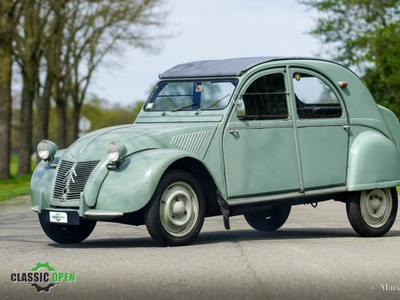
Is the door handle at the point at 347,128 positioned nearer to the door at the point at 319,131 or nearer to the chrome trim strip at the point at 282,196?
the door at the point at 319,131

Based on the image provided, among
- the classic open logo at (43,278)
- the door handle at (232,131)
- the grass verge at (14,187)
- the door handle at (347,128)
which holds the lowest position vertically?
the grass verge at (14,187)

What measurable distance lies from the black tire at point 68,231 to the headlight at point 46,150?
750mm

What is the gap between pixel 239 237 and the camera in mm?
10875

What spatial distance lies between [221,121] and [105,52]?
104ft

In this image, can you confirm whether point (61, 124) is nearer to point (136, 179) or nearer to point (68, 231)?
point (68, 231)

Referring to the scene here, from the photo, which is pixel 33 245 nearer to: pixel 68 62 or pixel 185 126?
pixel 185 126

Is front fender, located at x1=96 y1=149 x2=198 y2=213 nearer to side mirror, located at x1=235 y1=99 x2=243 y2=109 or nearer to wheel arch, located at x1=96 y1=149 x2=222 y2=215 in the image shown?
wheel arch, located at x1=96 y1=149 x2=222 y2=215

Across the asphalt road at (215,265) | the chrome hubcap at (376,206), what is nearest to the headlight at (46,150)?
the asphalt road at (215,265)

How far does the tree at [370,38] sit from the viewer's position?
144 feet

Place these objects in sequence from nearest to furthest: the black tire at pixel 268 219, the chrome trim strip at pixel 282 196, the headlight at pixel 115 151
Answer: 1. the headlight at pixel 115 151
2. the chrome trim strip at pixel 282 196
3. the black tire at pixel 268 219

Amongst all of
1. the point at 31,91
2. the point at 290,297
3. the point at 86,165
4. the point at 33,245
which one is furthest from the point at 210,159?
the point at 31,91

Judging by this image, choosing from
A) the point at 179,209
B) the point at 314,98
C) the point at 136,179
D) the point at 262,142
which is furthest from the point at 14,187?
the point at 136,179

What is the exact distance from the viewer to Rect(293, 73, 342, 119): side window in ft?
35.2

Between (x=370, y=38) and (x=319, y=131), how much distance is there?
34952 millimetres
